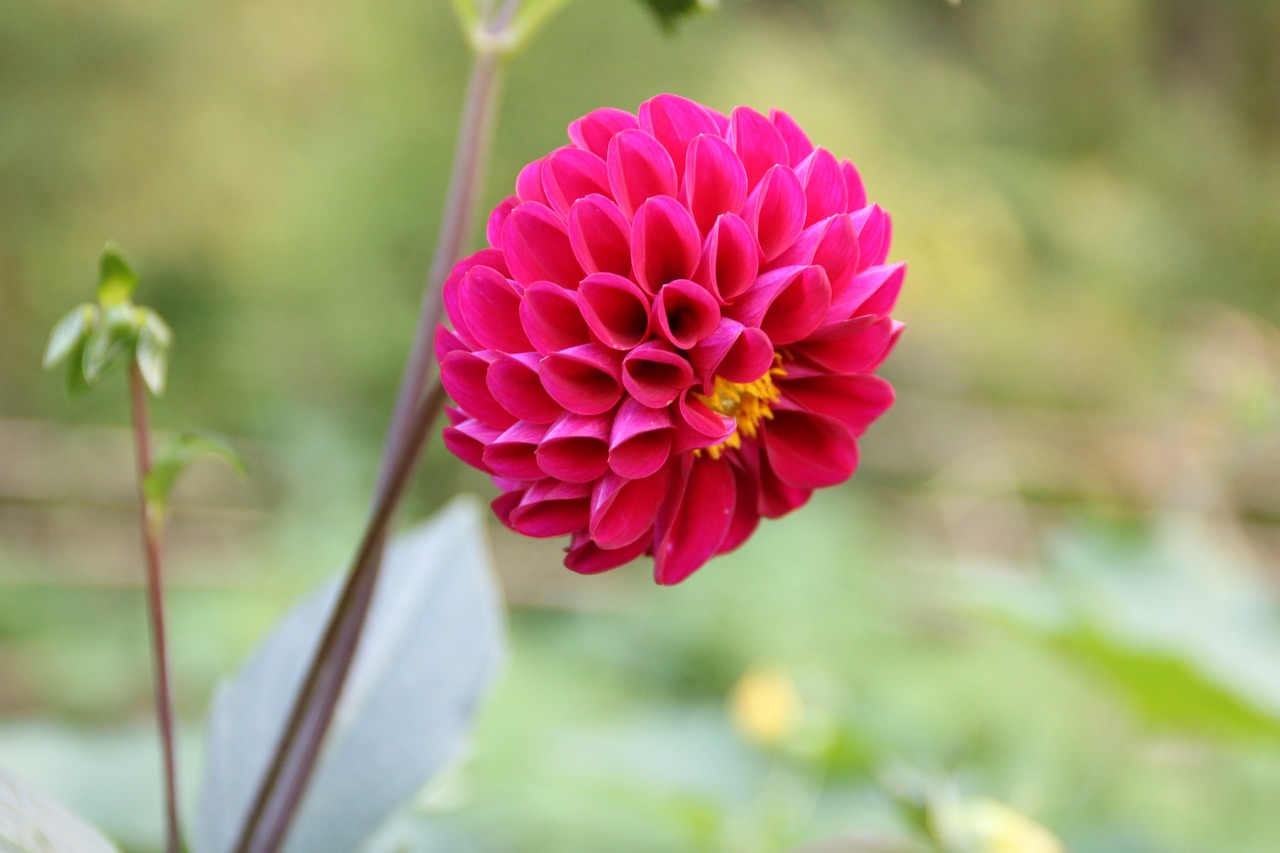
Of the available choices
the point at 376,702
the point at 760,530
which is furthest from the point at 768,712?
the point at 760,530

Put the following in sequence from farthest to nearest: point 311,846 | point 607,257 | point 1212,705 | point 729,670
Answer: point 729,670, point 1212,705, point 311,846, point 607,257

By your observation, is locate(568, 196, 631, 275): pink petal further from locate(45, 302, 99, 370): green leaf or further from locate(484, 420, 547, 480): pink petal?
locate(45, 302, 99, 370): green leaf

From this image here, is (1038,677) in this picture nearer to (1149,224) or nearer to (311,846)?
(311,846)

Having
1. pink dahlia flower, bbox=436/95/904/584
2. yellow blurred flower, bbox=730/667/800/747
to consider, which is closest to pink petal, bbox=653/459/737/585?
pink dahlia flower, bbox=436/95/904/584

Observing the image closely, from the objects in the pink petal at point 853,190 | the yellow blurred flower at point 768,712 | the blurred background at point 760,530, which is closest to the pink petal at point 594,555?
the pink petal at point 853,190

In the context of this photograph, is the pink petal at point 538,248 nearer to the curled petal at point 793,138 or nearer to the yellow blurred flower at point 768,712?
the curled petal at point 793,138

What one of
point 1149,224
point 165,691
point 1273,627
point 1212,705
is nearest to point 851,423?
point 165,691

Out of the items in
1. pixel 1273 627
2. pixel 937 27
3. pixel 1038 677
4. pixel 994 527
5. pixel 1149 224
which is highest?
pixel 937 27
